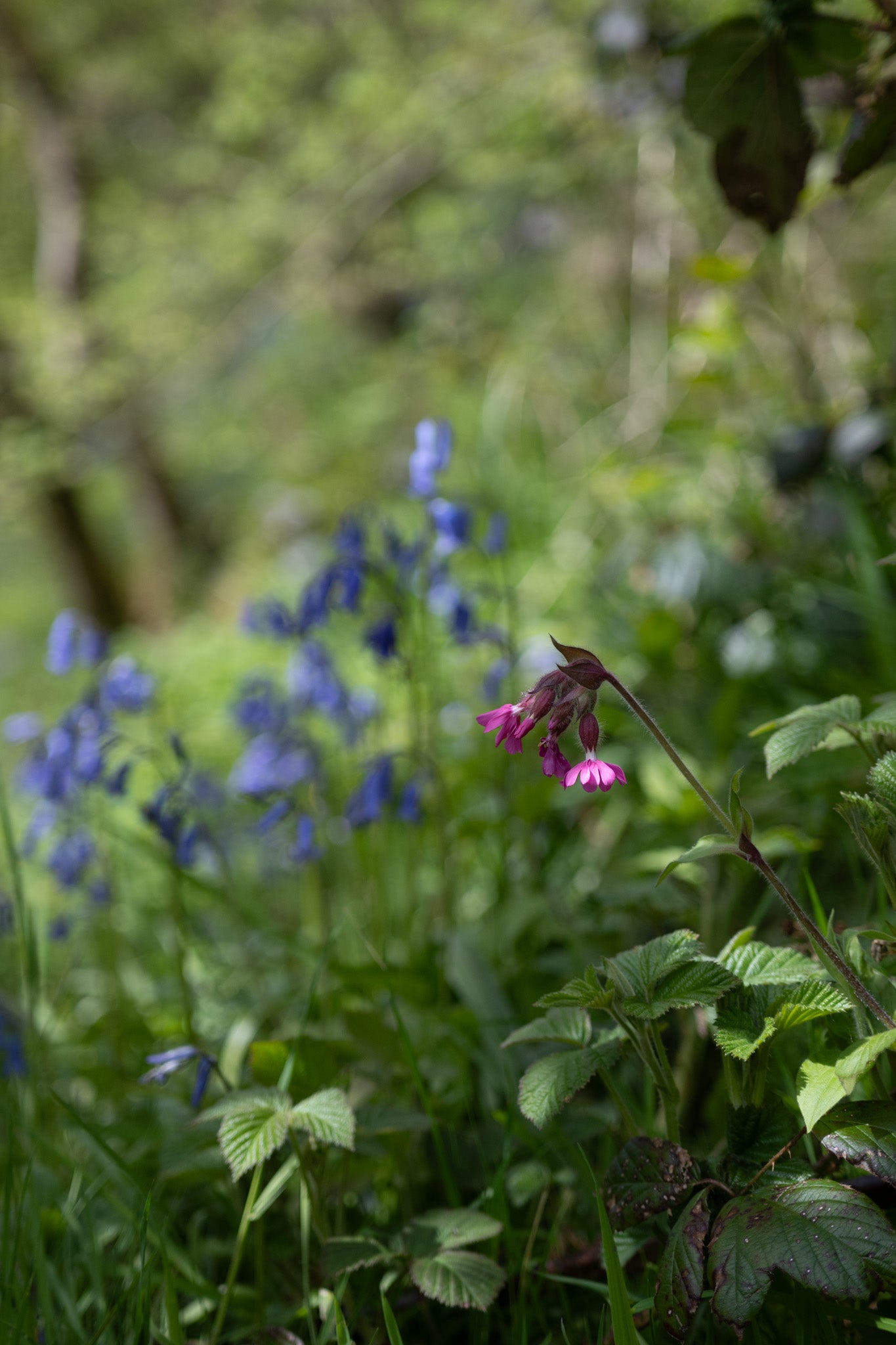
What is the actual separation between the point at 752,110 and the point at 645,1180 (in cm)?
121

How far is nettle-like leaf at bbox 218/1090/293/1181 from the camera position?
0.87 m

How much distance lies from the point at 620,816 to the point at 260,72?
4.18m

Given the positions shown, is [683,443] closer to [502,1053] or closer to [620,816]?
[620,816]

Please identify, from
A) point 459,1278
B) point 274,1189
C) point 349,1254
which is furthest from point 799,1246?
point 274,1189

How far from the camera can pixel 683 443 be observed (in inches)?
133

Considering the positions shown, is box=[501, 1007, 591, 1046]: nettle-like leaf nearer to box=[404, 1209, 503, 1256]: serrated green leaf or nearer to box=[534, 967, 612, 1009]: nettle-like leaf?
box=[534, 967, 612, 1009]: nettle-like leaf

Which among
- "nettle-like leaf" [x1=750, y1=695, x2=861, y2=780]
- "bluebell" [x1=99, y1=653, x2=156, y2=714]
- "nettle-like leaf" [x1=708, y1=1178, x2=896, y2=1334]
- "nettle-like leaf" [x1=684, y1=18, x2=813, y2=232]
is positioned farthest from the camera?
"bluebell" [x1=99, y1=653, x2=156, y2=714]

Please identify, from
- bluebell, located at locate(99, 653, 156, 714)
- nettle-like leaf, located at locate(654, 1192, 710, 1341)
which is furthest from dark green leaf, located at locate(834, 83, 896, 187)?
bluebell, located at locate(99, 653, 156, 714)

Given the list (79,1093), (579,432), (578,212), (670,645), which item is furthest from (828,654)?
(578,212)

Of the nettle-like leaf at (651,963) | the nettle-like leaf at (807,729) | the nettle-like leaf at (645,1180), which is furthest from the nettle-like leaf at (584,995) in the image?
the nettle-like leaf at (807,729)

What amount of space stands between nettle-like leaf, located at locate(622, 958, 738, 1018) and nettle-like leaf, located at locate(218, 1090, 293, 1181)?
346 mm

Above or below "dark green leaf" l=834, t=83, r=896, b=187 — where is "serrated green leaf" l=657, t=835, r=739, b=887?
below

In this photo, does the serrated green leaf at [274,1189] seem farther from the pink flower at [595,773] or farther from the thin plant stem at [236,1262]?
the pink flower at [595,773]

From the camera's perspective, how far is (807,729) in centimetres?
94
